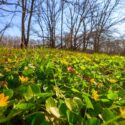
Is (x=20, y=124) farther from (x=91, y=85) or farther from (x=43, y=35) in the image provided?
(x=43, y=35)

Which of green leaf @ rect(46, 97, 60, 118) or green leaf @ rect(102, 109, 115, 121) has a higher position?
green leaf @ rect(46, 97, 60, 118)

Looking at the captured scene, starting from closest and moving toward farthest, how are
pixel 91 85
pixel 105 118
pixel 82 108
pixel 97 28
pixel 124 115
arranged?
pixel 124 115 → pixel 105 118 → pixel 82 108 → pixel 91 85 → pixel 97 28

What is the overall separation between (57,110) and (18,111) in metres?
0.10

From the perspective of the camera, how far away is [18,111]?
85cm

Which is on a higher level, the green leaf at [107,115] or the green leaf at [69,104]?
the green leaf at [69,104]

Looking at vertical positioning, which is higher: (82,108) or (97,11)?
(97,11)

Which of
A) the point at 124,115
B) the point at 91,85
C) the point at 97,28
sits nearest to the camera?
the point at 124,115

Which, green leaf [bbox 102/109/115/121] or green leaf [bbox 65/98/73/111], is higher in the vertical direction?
green leaf [bbox 65/98/73/111]

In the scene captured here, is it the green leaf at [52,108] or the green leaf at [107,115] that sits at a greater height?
the green leaf at [52,108]

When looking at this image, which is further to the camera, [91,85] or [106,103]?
[91,85]

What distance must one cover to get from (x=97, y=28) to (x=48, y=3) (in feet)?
17.6

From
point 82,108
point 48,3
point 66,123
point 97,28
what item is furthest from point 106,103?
point 97,28

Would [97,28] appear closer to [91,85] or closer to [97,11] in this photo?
[97,11]

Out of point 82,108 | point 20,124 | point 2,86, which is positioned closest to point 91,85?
point 2,86
